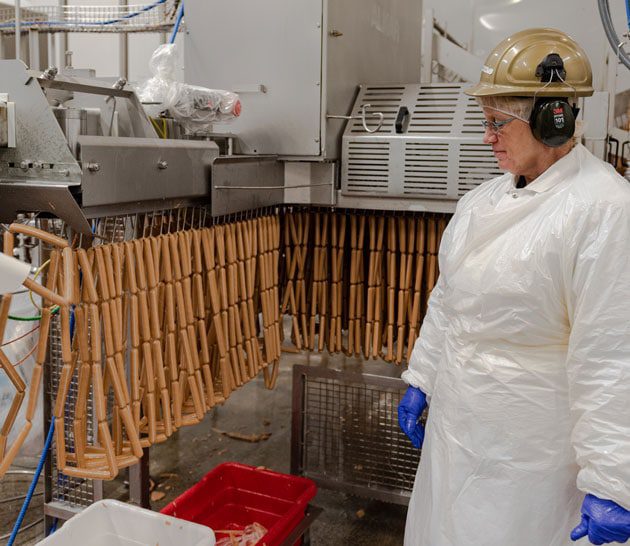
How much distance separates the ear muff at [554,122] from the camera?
1.69 metres

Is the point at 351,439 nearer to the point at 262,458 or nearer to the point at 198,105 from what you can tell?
the point at 262,458

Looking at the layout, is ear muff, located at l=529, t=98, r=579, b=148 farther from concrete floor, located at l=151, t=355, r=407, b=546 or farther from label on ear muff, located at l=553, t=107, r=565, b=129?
concrete floor, located at l=151, t=355, r=407, b=546

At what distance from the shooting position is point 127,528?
221 cm

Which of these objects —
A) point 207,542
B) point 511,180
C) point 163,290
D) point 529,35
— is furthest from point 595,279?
point 207,542

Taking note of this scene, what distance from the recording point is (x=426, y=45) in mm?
4535

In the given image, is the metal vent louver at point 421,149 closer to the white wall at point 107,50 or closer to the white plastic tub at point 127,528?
the white plastic tub at point 127,528

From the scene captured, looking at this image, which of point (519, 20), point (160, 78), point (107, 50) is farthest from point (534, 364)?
point (107, 50)

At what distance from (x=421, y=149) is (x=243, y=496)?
1556 mm

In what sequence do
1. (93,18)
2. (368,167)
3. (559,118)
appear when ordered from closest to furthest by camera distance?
(559,118), (368,167), (93,18)

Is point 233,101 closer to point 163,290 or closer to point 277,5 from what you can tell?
point 277,5

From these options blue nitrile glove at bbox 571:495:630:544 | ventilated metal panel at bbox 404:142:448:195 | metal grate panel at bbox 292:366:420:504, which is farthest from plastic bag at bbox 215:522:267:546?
ventilated metal panel at bbox 404:142:448:195

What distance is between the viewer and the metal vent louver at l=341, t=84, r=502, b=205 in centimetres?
260

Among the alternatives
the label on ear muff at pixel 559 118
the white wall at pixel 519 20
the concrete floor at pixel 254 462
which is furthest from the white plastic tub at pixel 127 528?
the white wall at pixel 519 20

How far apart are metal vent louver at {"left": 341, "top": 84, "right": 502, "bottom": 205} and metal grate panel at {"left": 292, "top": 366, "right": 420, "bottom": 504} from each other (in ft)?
2.87
